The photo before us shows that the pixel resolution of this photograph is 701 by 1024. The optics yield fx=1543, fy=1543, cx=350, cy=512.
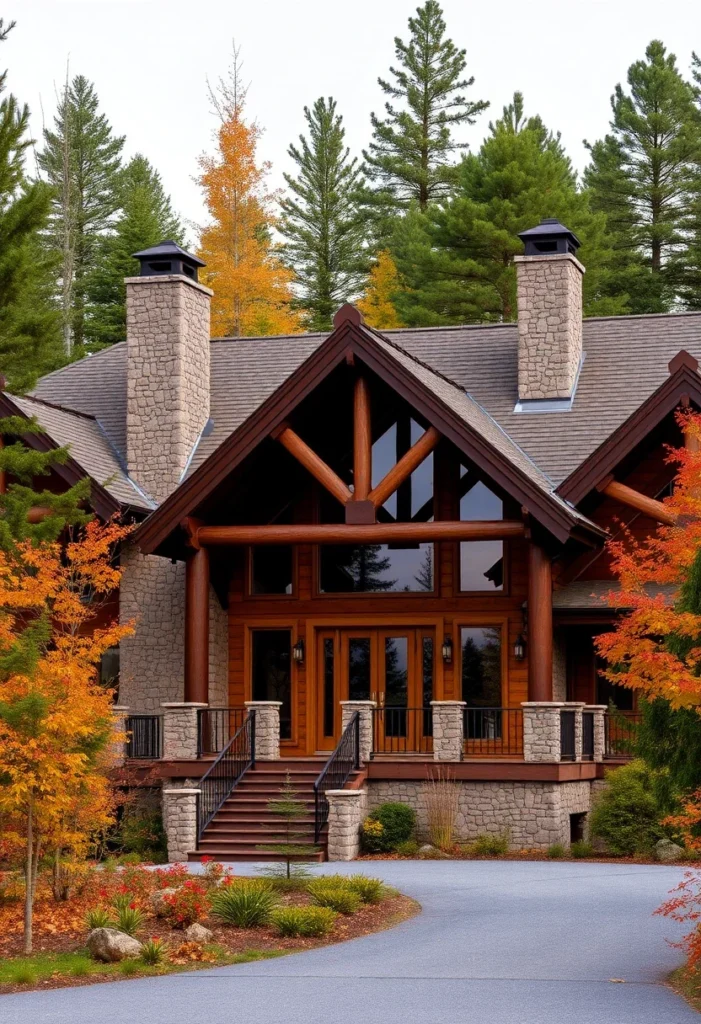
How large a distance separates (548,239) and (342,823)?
38.7 ft

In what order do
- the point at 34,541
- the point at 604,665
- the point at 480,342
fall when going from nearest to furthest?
the point at 34,541
the point at 604,665
the point at 480,342

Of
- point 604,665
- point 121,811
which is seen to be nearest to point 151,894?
point 121,811

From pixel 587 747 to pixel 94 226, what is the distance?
130ft

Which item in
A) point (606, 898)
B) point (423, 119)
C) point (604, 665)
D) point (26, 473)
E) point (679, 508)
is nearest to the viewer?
point (679, 508)

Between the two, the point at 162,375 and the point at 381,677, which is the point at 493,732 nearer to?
the point at 381,677

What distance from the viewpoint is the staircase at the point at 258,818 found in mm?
20641

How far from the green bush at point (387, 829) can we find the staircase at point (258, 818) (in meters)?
0.88

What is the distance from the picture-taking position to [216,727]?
24.1 metres

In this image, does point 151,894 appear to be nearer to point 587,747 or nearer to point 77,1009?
point 77,1009

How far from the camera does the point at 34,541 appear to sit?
21.6m

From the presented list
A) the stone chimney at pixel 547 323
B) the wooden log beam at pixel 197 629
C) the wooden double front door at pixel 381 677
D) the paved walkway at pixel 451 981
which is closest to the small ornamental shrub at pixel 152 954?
the paved walkway at pixel 451 981

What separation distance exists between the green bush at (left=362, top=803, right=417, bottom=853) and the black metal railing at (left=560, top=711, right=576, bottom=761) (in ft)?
8.26

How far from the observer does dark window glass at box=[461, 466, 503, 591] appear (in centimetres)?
2500

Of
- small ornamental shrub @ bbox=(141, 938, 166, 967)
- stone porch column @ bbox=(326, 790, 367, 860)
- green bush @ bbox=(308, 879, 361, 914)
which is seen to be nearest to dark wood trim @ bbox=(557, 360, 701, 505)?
stone porch column @ bbox=(326, 790, 367, 860)
